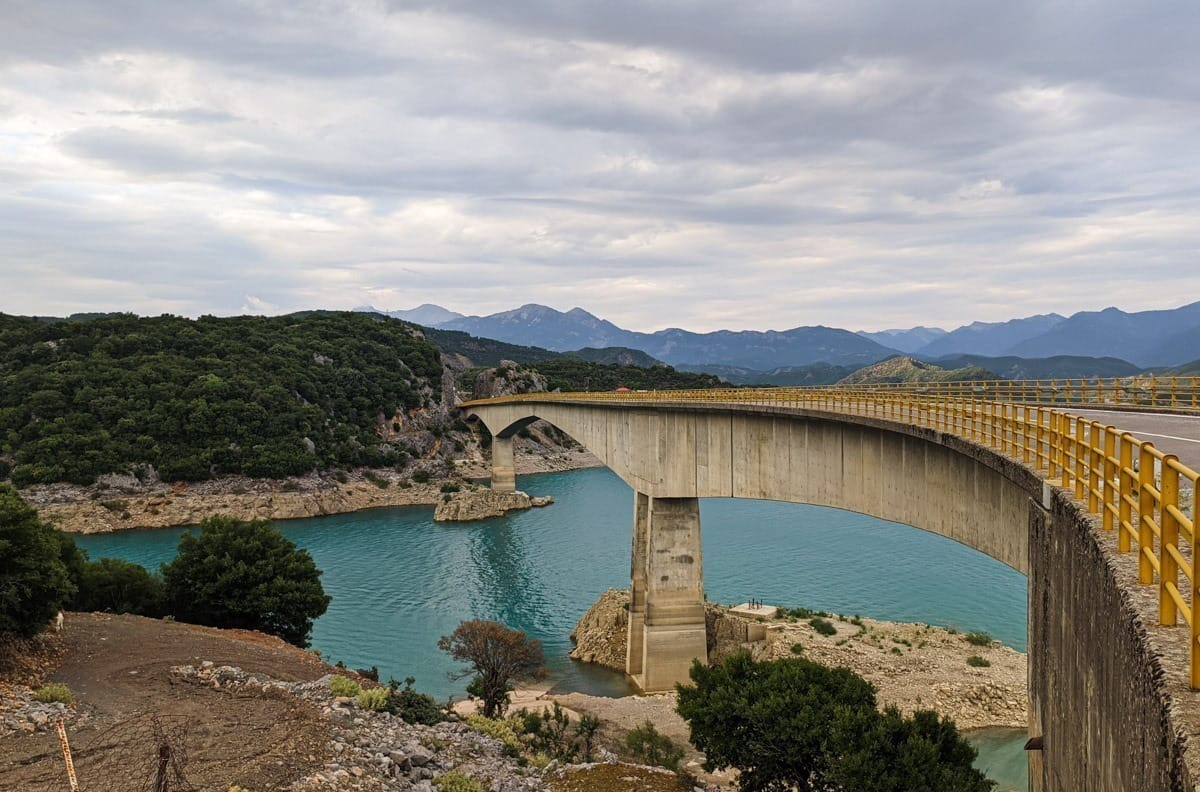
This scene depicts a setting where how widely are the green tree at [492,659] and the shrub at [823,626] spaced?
12565mm

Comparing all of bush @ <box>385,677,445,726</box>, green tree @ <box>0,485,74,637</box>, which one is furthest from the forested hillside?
bush @ <box>385,677,445,726</box>

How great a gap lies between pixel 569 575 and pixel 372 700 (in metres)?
34.2

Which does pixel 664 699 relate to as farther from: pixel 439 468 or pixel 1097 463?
pixel 439 468

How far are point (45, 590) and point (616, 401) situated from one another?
30082 millimetres

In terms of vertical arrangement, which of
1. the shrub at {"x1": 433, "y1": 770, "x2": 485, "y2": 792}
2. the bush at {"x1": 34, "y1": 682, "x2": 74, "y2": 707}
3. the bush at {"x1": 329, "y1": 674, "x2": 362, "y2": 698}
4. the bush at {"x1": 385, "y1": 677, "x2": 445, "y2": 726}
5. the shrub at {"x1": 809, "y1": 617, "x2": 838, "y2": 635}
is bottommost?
the shrub at {"x1": 809, "y1": 617, "x2": 838, "y2": 635}

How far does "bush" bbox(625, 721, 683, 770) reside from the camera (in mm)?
24875

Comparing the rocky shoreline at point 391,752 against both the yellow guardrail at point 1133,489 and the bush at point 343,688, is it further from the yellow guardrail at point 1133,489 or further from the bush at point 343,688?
the yellow guardrail at point 1133,489

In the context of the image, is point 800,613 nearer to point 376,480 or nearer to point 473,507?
point 473,507

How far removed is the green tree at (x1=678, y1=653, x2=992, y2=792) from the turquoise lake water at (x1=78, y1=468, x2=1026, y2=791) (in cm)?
867

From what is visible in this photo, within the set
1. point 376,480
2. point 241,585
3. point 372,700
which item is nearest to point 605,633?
point 241,585

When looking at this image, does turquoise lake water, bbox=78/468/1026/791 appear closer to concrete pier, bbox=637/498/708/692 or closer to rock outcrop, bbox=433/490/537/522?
rock outcrop, bbox=433/490/537/522

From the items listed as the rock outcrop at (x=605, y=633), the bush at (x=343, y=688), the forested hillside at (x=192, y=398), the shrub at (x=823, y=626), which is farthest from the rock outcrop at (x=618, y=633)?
the forested hillside at (x=192, y=398)

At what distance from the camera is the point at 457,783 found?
17.9 metres

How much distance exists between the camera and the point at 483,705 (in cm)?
2938
